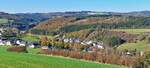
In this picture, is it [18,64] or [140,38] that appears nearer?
[18,64]

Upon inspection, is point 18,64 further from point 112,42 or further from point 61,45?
point 112,42

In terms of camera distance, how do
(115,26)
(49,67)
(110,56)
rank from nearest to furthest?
(49,67)
(110,56)
(115,26)

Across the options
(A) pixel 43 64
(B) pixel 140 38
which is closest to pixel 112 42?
(B) pixel 140 38

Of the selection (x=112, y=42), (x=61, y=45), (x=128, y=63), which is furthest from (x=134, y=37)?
(x=128, y=63)

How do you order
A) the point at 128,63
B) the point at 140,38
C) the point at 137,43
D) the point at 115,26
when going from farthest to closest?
1. the point at 115,26
2. the point at 140,38
3. the point at 137,43
4. the point at 128,63

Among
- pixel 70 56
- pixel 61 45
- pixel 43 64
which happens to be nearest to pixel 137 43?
pixel 61 45

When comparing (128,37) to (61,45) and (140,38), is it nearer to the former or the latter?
(140,38)

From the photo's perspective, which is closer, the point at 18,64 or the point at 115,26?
the point at 18,64

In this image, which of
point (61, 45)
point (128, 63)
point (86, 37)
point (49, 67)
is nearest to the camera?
point (49, 67)

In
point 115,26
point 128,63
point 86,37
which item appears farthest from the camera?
point 115,26
